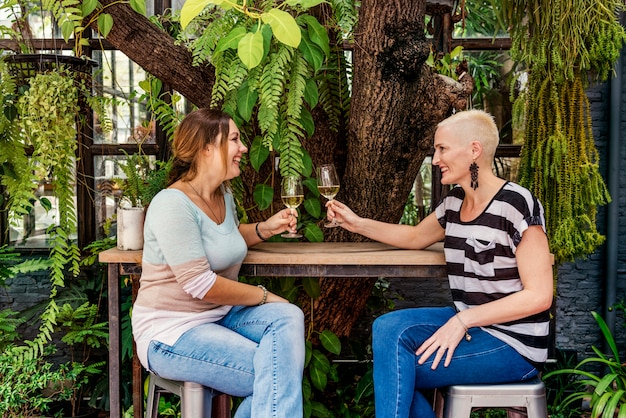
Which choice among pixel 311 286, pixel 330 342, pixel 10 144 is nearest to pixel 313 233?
pixel 311 286

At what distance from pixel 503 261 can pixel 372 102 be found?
87 cm

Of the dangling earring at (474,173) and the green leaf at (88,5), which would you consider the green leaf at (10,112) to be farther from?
the dangling earring at (474,173)

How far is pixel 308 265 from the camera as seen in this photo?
86.2 inches

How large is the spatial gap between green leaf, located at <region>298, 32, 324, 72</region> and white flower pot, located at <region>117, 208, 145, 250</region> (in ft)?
2.60

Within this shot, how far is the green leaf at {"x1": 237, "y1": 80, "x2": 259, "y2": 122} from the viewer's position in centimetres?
241

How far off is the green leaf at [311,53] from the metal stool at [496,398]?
114 cm

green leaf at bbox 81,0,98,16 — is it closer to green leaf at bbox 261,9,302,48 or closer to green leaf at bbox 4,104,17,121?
green leaf at bbox 4,104,17,121

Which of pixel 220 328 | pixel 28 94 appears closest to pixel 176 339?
pixel 220 328

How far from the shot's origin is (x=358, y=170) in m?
2.73

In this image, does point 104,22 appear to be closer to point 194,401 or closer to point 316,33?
point 316,33

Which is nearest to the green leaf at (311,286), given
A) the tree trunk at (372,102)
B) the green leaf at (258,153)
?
the tree trunk at (372,102)

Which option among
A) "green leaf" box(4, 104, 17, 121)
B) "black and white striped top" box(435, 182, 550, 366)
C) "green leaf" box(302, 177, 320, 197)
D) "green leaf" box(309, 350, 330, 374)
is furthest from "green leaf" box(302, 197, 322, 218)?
"green leaf" box(4, 104, 17, 121)

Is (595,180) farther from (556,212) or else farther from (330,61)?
(330,61)

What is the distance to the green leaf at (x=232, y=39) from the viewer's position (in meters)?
2.11
